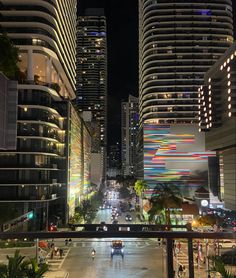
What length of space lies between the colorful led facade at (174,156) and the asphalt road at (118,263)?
59.5 meters

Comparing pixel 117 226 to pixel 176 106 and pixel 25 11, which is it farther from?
pixel 176 106

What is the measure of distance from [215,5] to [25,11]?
70.6 metres

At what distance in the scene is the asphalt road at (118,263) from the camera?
38.4 metres

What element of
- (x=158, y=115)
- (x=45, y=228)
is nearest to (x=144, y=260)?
(x=45, y=228)

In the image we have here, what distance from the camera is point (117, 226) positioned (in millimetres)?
11211

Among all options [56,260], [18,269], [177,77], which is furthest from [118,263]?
[177,77]

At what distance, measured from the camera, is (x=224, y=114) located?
59844 mm

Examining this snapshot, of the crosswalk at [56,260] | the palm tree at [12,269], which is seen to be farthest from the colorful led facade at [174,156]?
the palm tree at [12,269]

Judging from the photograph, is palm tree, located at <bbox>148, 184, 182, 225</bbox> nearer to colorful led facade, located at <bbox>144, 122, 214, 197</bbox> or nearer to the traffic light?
the traffic light

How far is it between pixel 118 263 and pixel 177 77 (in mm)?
84452

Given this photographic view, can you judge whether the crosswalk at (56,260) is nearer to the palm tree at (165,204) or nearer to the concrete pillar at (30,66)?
the palm tree at (165,204)

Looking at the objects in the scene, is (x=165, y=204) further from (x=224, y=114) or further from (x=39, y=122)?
(x=39, y=122)

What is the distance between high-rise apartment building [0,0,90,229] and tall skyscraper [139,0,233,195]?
3397 cm

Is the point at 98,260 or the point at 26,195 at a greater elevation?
the point at 26,195
